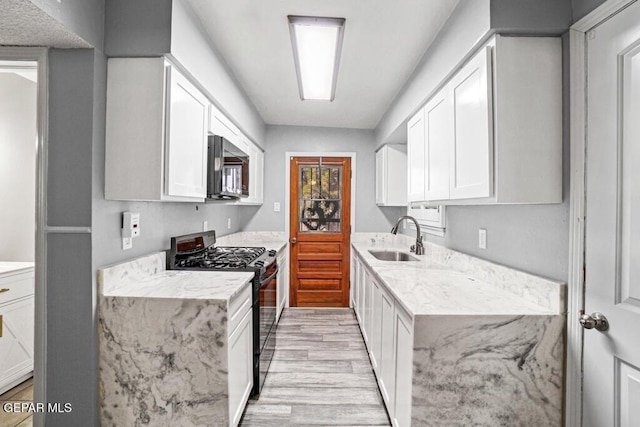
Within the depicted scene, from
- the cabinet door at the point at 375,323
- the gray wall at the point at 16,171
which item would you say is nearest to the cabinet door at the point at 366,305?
the cabinet door at the point at 375,323

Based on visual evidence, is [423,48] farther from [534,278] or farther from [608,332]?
[608,332]

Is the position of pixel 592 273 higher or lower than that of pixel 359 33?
lower

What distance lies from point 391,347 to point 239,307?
0.91 metres

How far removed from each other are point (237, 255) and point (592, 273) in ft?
7.63

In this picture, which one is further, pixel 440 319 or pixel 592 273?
pixel 440 319

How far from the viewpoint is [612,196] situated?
1220mm

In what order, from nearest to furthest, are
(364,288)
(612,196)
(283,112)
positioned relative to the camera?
(612,196) < (364,288) < (283,112)

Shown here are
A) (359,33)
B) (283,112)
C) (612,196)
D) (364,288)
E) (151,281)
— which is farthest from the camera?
(283,112)

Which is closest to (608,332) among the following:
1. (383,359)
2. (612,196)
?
(612,196)

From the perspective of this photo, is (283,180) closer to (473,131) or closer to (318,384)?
(318,384)

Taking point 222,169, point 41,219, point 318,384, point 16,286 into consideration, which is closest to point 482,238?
point 318,384

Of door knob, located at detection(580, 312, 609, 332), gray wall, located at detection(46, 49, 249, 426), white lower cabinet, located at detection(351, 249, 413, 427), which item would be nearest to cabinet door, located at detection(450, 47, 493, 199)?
door knob, located at detection(580, 312, 609, 332)

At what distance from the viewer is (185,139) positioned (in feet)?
6.13

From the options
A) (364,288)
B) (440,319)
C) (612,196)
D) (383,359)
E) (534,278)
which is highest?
(612,196)
